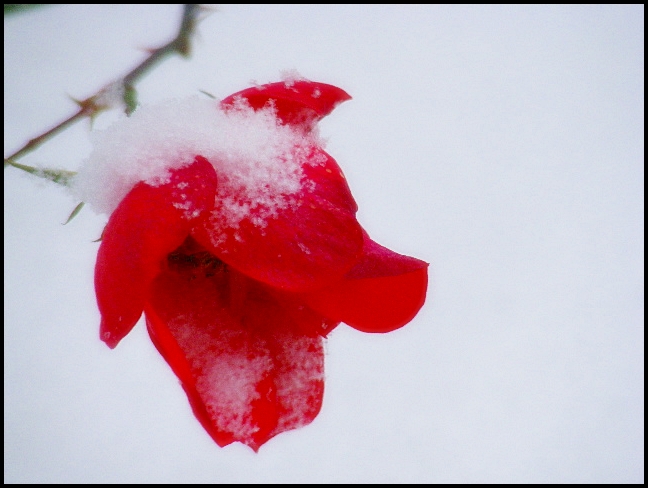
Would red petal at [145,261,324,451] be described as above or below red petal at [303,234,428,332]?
below

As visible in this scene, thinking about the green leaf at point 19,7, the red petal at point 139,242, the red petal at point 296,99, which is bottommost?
the red petal at point 139,242

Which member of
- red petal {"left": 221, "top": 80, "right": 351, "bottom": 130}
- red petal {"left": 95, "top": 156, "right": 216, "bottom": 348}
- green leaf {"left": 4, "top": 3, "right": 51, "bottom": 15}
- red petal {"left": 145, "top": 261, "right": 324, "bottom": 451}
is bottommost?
red petal {"left": 145, "top": 261, "right": 324, "bottom": 451}

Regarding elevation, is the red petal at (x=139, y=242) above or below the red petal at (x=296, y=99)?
below

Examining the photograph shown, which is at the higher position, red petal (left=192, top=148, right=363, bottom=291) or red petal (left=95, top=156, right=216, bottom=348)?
red petal (left=192, top=148, right=363, bottom=291)
